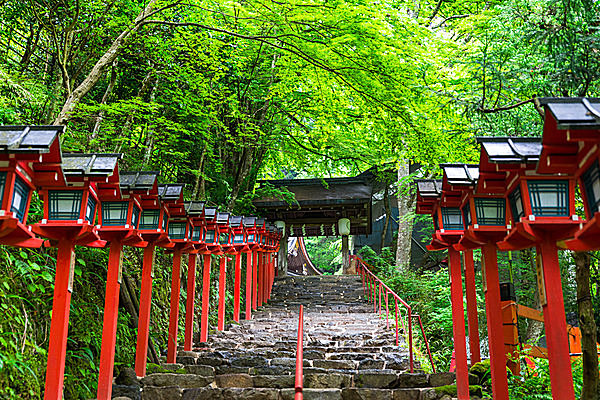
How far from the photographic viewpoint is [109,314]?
19.7 feet

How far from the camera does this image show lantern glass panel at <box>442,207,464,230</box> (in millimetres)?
7016

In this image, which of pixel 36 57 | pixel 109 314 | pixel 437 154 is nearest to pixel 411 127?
pixel 437 154

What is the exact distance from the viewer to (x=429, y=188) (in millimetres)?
7191

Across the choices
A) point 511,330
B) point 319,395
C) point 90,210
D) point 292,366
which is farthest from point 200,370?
point 511,330

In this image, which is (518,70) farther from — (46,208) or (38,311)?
(38,311)

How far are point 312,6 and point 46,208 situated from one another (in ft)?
15.0

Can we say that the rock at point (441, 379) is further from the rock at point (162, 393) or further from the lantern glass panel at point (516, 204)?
the rock at point (162, 393)

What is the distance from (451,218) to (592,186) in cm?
356

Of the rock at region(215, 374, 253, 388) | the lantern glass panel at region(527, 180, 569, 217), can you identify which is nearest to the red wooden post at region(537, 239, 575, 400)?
the lantern glass panel at region(527, 180, 569, 217)

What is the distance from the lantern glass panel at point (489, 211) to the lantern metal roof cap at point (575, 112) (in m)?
2.48

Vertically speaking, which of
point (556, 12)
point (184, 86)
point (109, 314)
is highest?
point (184, 86)

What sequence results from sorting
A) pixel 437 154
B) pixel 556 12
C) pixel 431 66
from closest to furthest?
pixel 556 12 → pixel 431 66 → pixel 437 154

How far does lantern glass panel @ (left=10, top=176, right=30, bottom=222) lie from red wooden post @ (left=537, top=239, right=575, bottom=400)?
15.2ft

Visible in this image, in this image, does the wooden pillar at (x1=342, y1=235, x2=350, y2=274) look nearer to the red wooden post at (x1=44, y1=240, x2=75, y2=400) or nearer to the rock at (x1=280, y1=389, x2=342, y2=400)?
the rock at (x1=280, y1=389, x2=342, y2=400)
